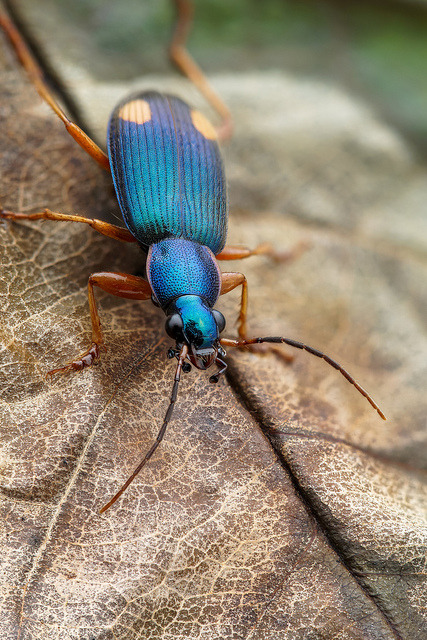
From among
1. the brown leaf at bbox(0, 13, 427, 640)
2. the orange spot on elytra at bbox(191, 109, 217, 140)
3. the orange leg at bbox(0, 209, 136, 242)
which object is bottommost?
the brown leaf at bbox(0, 13, 427, 640)

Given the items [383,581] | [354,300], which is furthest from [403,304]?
[383,581]

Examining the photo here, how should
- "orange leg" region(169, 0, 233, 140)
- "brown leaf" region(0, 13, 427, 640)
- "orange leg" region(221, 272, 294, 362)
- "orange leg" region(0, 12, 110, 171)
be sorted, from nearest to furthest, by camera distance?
"brown leaf" region(0, 13, 427, 640) < "orange leg" region(221, 272, 294, 362) < "orange leg" region(0, 12, 110, 171) < "orange leg" region(169, 0, 233, 140)

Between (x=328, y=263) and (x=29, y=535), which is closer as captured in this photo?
(x=29, y=535)

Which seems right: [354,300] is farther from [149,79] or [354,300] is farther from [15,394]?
[15,394]

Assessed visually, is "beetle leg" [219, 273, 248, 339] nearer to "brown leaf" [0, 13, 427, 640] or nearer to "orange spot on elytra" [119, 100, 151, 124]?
"brown leaf" [0, 13, 427, 640]

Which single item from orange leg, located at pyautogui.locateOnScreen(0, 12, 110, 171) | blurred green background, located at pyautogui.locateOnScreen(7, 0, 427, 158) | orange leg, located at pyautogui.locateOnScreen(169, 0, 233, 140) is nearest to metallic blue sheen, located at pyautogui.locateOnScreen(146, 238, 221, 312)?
orange leg, located at pyautogui.locateOnScreen(0, 12, 110, 171)

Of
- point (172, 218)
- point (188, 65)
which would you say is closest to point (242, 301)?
point (172, 218)

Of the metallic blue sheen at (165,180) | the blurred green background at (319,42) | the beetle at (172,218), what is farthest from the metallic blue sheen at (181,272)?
the blurred green background at (319,42)
